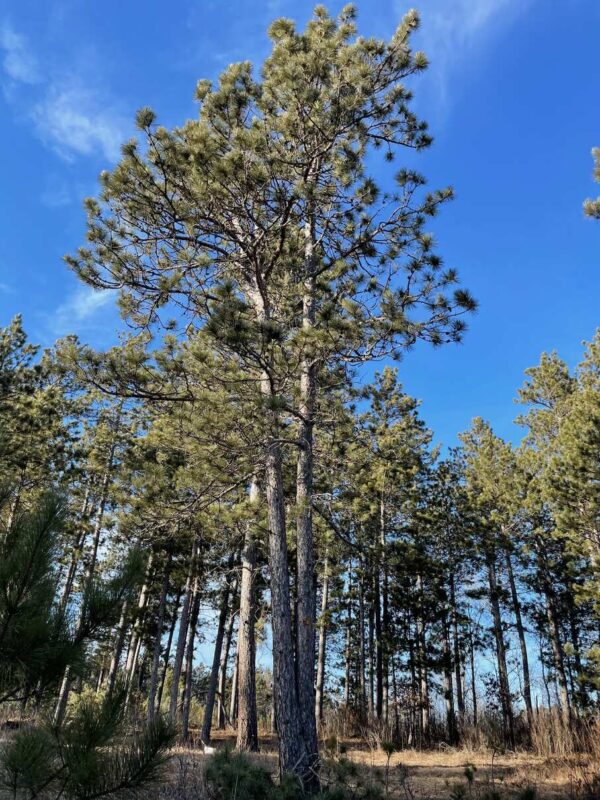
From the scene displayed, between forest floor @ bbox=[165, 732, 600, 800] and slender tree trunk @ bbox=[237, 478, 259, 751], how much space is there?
148 cm

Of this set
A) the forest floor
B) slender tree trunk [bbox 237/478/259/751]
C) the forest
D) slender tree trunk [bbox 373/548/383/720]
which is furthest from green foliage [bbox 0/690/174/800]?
slender tree trunk [bbox 373/548/383/720]

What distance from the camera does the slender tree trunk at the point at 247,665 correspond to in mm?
11164

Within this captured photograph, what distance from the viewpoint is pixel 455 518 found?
1992 cm

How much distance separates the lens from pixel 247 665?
11523 millimetres

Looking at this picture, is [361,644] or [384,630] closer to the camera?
[384,630]

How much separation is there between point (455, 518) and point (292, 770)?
15580 millimetres

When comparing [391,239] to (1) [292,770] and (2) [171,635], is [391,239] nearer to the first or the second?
(1) [292,770]

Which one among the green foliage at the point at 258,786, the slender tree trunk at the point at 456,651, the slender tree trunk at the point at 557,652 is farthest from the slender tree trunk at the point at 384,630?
the green foliage at the point at 258,786

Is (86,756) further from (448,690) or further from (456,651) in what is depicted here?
(456,651)

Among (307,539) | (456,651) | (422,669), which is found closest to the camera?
(307,539)

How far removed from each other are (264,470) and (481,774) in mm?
6766

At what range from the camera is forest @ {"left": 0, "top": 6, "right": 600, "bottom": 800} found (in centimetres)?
310

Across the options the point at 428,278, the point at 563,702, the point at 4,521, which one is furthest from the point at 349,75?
the point at 563,702

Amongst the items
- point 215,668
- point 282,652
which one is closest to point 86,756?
point 282,652
